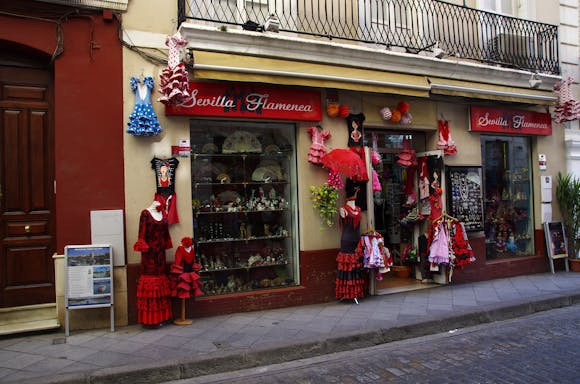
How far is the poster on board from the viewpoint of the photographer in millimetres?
5629

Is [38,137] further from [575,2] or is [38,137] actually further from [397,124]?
[575,2]

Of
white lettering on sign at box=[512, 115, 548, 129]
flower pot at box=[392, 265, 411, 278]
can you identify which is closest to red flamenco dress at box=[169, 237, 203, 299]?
flower pot at box=[392, 265, 411, 278]

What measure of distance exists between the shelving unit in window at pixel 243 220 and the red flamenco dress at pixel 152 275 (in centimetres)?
92

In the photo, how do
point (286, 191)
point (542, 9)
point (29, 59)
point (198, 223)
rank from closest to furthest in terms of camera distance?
point (29, 59) < point (198, 223) < point (286, 191) < point (542, 9)

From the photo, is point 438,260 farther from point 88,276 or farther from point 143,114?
point 88,276

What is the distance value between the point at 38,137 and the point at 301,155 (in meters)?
3.86

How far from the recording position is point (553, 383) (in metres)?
4.23

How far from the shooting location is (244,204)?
290 inches

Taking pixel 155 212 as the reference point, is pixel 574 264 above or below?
below

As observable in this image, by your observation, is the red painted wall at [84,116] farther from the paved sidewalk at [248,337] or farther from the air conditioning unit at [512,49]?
the air conditioning unit at [512,49]

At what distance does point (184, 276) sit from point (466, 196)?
571 centimetres

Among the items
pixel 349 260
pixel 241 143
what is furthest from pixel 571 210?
pixel 241 143

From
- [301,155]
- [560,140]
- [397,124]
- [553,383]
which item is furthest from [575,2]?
[553,383]

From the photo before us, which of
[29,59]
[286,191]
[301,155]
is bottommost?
[286,191]
